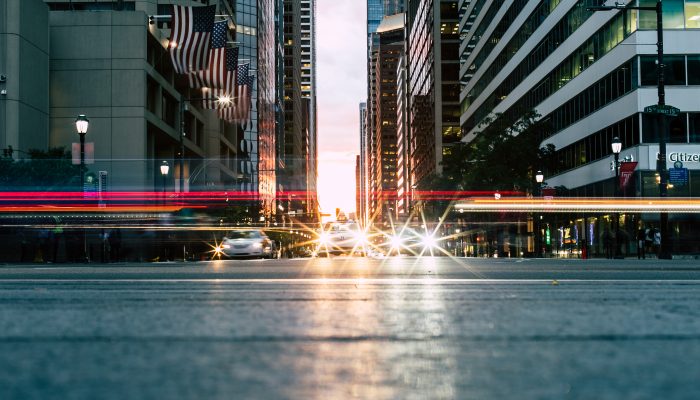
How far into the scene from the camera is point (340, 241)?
1919 inches

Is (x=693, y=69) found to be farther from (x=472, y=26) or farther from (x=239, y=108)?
(x=472, y=26)

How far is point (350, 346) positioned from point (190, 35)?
147 ft

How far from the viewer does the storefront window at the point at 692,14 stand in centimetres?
4731

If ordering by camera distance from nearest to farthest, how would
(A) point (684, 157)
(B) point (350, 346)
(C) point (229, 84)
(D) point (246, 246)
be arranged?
1. (B) point (350, 346)
2. (D) point (246, 246)
3. (A) point (684, 157)
4. (C) point (229, 84)

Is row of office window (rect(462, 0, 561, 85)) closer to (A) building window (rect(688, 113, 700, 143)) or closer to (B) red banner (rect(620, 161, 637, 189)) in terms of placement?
(A) building window (rect(688, 113, 700, 143))

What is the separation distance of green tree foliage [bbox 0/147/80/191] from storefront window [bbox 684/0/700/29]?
116 ft

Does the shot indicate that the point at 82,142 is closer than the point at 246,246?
Yes

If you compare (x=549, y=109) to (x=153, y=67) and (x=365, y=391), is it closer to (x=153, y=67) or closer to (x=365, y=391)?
(x=153, y=67)

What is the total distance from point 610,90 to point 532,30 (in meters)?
20.0

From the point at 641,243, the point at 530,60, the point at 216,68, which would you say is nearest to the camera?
the point at 641,243

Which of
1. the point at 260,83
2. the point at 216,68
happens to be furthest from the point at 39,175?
the point at 260,83

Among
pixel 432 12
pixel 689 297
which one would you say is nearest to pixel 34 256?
pixel 689 297

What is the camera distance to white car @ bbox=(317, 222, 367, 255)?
4834cm

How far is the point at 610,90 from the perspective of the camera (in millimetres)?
50844
